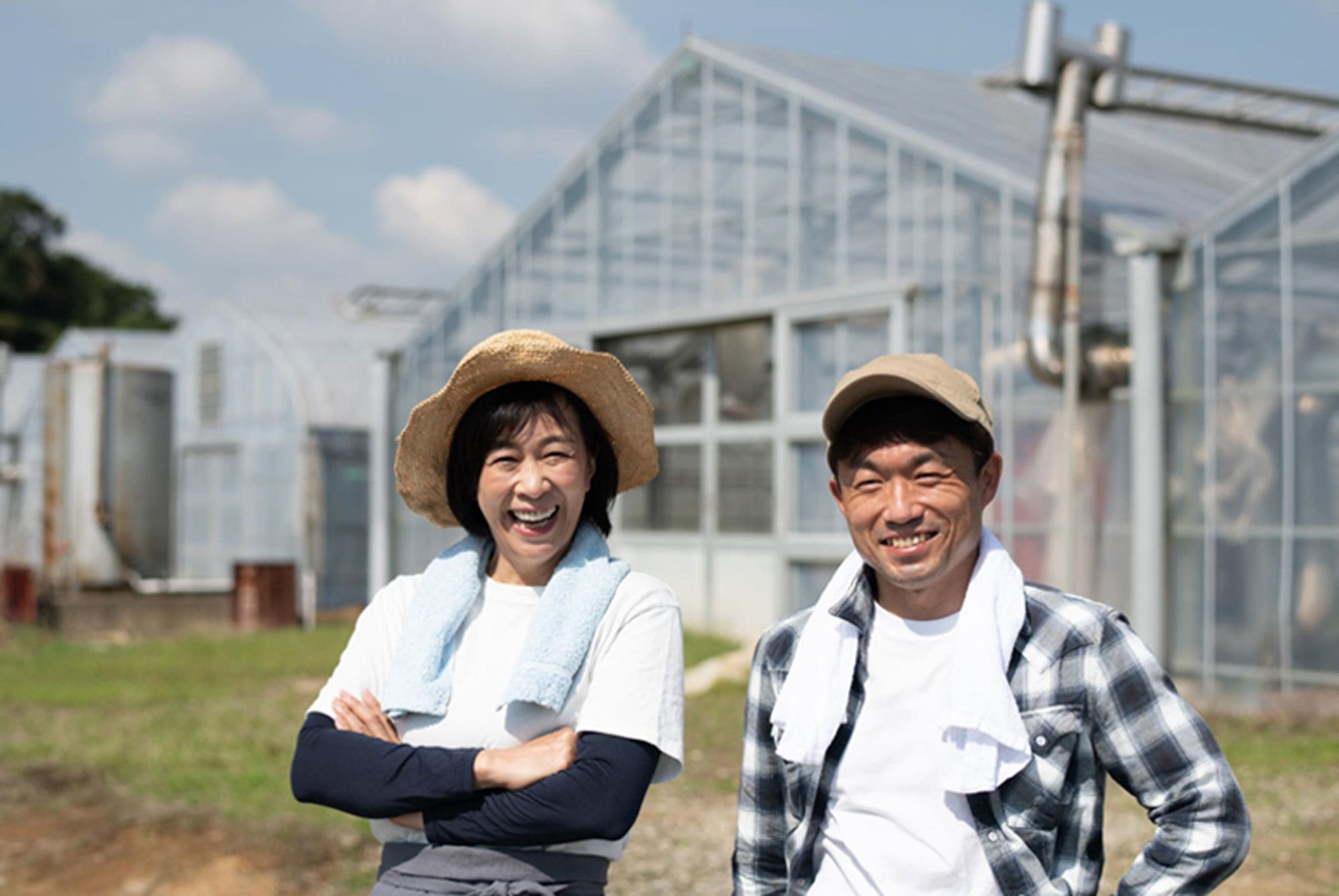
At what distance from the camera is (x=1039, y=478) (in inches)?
391

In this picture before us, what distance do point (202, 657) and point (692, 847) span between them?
8596mm

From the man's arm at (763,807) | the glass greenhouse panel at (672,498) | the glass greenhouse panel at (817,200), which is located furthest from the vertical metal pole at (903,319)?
the man's arm at (763,807)

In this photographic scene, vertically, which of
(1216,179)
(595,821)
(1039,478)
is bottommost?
(595,821)

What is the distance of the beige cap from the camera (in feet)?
6.86

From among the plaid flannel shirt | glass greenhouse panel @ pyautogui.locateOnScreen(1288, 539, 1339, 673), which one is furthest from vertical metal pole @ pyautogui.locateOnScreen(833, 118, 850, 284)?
the plaid flannel shirt

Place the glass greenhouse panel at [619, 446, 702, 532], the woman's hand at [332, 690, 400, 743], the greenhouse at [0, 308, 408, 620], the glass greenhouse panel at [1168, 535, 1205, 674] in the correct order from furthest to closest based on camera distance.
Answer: the greenhouse at [0, 308, 408, 620]
the glass greenhouse panel at [619, 446, 702, 532]
the glass greenhouse panel at [1168, 535, 1205, 674]
the woman's hand at [332, 690, 400, 743]

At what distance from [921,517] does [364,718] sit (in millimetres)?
1030

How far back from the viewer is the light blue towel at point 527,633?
2.36 metres

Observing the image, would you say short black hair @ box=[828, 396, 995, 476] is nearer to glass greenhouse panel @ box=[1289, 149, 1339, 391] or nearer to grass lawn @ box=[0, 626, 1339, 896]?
grass lawn @ box=[0, 626, 1339, 896]

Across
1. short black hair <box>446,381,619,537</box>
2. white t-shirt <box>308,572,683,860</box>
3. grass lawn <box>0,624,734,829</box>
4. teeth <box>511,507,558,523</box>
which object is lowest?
grass lawn <box>0,624,734,829</box>

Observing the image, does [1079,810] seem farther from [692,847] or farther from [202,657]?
[202,657]

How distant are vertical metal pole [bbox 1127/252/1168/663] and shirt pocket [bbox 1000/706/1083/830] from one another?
7.63 meters

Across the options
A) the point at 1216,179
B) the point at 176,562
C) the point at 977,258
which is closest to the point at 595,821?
the point at 977,258

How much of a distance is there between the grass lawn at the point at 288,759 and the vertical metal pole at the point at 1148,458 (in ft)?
2.90
